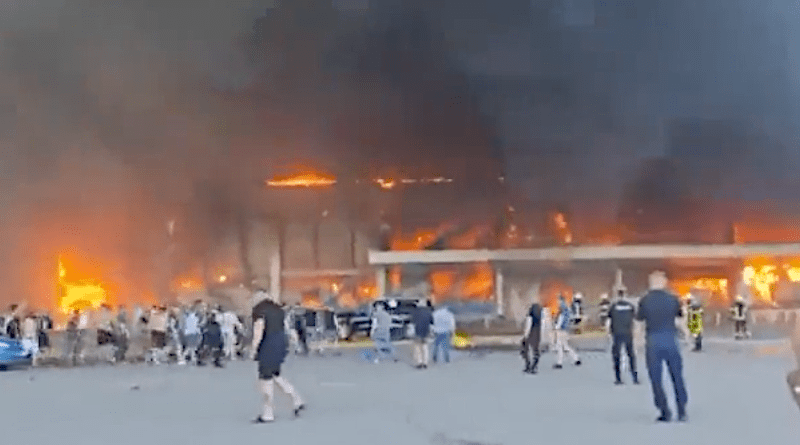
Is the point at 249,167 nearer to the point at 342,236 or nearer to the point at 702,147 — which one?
the point at 342,236

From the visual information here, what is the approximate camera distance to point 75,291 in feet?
Result: 131

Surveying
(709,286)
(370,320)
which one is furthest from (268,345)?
(709,286)

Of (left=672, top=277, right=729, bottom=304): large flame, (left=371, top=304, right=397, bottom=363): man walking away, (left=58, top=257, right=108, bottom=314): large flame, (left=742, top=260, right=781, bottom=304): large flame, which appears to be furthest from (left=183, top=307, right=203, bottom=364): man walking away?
(left=742, top=260, right=781, bottom=304): large flame

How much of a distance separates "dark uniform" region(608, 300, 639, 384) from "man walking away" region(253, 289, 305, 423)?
211 inches

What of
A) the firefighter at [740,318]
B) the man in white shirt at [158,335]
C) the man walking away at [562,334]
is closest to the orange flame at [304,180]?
the man in white shirt at [158,335]

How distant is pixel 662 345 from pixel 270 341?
12.7 feet

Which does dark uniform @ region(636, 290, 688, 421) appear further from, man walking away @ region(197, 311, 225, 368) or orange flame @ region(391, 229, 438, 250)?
orange flame @ region(391, 229, 438, 250)

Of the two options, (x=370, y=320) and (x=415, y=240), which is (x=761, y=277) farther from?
(x=370, y=320)

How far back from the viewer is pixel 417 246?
46.2 meters

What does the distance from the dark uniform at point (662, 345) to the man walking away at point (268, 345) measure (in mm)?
3618

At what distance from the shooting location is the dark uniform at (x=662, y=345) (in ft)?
31.7

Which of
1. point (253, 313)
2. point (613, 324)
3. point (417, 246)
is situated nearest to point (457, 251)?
point (417, 246)

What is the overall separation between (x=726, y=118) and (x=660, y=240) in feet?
19.5

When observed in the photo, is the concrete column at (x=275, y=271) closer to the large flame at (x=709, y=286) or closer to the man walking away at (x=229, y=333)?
the large flame at (x=709, y=286)
